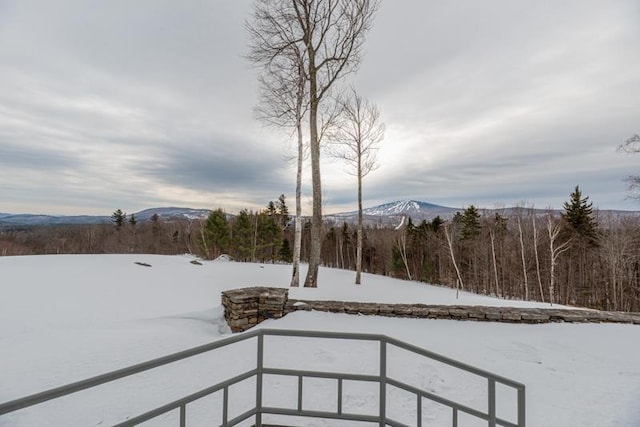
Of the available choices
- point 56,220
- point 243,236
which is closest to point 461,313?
point 243,236

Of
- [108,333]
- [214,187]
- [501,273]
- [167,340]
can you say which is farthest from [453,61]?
[501,273]

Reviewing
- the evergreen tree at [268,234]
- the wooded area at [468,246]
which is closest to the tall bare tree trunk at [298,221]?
the wooded area at [468,246]

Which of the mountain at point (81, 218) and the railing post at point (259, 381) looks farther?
the mountain at point (81, 218)

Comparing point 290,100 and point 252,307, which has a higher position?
point 290,100

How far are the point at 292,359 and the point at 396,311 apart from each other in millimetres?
2602

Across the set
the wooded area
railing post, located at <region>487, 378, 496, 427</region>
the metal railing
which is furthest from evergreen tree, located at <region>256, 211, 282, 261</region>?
railing post, located at <region>487, 378, 496, 427</region>

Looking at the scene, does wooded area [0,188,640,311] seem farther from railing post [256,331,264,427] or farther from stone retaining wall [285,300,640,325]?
railing post [256,331,264,427]

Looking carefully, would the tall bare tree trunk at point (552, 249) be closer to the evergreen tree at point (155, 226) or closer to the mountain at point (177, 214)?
the mountain at point (177, 214)

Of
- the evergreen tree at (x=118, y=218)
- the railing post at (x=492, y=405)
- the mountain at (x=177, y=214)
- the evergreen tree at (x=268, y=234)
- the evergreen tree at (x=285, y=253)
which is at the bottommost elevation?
the evergreen tree at (x=285, y=253)

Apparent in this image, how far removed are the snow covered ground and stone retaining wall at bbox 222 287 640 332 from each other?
0.57 feet

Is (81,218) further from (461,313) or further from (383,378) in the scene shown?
(383,378)

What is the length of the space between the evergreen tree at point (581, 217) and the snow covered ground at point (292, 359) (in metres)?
18.7

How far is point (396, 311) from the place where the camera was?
5.76 metres

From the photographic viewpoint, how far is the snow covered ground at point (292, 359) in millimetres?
2980
